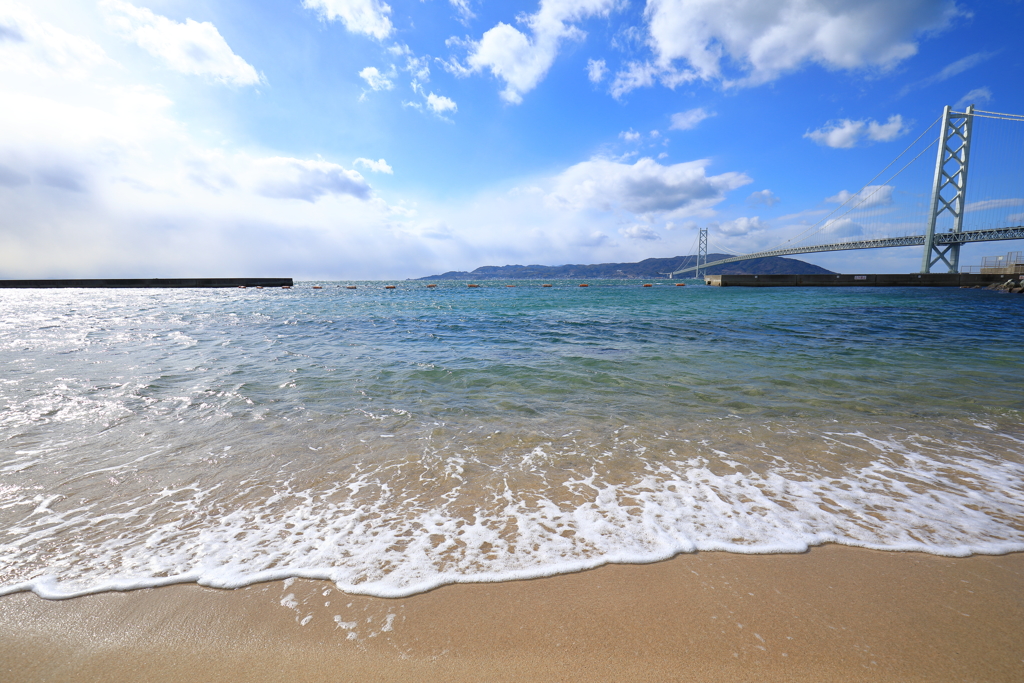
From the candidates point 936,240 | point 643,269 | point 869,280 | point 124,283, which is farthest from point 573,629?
point 643,269

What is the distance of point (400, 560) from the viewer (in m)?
2.07

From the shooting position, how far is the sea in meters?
2.14

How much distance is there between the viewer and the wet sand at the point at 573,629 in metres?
1.45

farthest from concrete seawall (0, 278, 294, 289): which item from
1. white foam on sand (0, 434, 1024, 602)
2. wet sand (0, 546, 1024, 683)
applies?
wet sand (0, 546, 1024, 683)

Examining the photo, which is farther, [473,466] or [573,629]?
[473,466]

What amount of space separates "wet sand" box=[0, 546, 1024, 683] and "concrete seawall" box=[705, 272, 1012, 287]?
175ft

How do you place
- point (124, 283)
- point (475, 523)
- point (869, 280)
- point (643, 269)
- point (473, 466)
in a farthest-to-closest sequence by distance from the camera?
point (643, 269), point (124, 283), point (869, 280), point (473, 466), point (475, 523)

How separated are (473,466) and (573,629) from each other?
163cm

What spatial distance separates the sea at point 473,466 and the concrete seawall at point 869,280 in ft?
154

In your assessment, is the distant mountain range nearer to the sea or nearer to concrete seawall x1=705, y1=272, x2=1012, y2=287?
concrete seawall x1=705, y1=272, x2=1012, y2=287

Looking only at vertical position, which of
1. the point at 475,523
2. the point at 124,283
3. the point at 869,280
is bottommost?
the point at 475,523

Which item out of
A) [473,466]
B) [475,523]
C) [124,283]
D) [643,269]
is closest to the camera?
[475,523]

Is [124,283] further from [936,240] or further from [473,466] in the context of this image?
[936,240]

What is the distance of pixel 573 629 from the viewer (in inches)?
64.4
